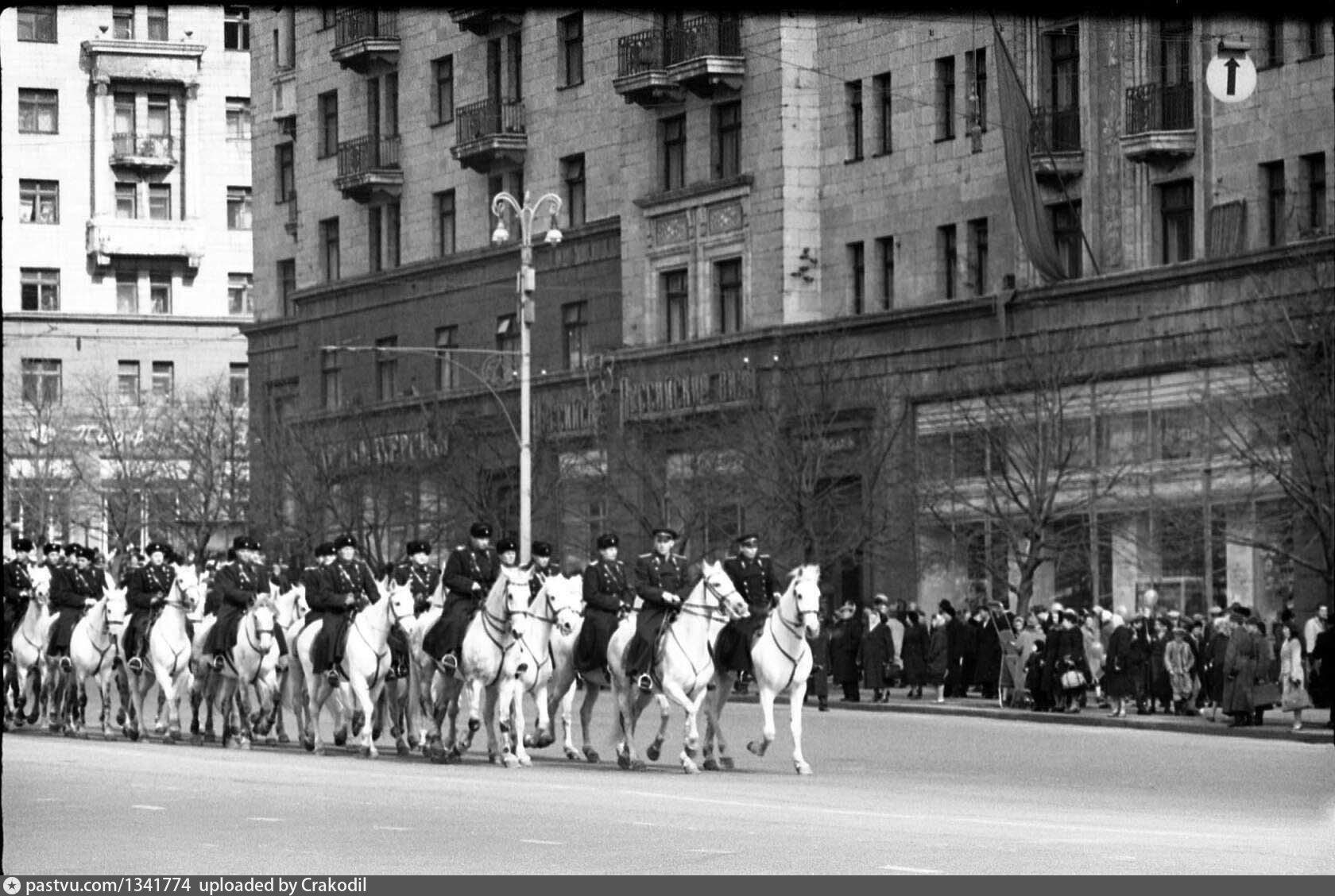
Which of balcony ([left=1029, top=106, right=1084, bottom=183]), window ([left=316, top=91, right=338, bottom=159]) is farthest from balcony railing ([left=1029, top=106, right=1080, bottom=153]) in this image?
window ([left=316, top=91, right=338, bottom=159])

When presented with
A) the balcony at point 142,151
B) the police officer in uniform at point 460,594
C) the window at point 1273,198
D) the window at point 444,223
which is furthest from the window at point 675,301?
the balcony at point 142,151

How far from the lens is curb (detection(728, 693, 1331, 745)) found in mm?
34656

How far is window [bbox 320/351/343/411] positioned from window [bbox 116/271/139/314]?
2904cm

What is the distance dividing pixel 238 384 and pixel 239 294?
913cm

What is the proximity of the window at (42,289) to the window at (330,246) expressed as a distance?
27.6 m

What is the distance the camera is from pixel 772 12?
639 cm

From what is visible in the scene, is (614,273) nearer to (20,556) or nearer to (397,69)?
(397,69)

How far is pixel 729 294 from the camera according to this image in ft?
201

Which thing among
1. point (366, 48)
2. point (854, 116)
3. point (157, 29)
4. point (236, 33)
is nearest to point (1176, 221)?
point (854, 116)

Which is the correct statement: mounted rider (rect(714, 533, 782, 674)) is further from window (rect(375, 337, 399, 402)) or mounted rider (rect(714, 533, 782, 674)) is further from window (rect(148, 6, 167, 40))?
window (rect(148, 6, 167, 40))

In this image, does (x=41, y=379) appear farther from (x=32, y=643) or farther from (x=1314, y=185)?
(x=32, y=643)

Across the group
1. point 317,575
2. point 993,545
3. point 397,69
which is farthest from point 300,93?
point 317,575

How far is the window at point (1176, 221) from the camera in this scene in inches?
1937

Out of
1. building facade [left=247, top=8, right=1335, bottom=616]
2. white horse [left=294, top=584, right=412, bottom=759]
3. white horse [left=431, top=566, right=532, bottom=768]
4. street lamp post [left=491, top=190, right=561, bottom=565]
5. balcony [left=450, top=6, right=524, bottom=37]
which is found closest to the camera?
white horse [left=431, top=566, right=532, bottom=768]
